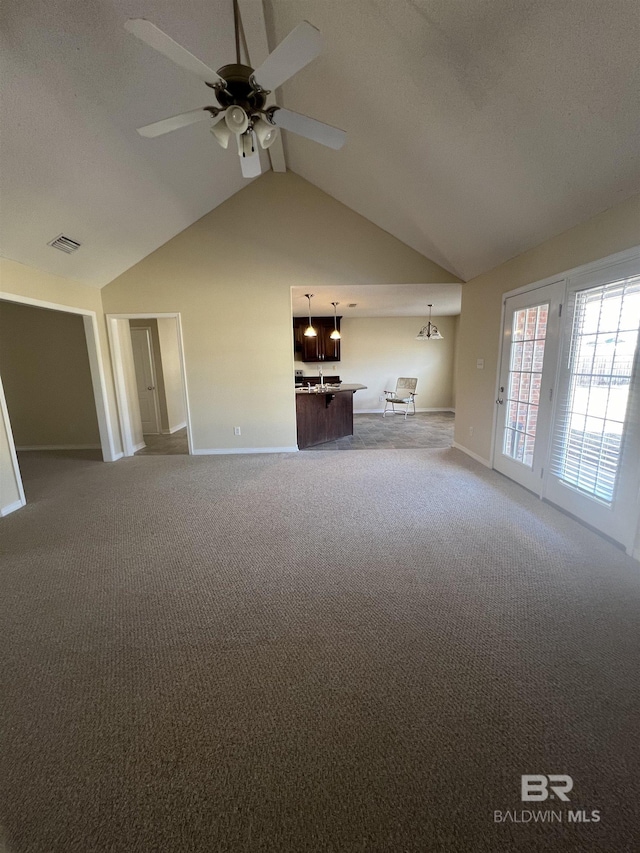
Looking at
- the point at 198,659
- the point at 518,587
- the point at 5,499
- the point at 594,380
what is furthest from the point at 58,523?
the point at 594,380

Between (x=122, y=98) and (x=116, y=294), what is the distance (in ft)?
8.87

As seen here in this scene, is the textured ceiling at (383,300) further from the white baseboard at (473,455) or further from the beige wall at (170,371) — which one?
the beige wall at (170,371)

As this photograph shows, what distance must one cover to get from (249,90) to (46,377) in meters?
5.51

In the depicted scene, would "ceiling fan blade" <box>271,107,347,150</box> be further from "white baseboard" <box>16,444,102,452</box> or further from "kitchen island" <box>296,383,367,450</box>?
"white baseboard" <box>16,444,102,452</box>

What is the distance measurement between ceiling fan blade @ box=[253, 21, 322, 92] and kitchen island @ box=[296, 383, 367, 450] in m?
3.97

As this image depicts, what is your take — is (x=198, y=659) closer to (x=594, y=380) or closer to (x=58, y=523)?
(x=58, y=523)

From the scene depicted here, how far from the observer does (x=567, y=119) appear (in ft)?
6.64

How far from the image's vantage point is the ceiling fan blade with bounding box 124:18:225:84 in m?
1.39

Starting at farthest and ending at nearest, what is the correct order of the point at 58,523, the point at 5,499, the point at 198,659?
the point at 5,499 < the point at 58,523 < the point at 198,659

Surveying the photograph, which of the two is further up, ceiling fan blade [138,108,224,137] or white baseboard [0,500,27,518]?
ceiling fan blade [138,108,224,137]

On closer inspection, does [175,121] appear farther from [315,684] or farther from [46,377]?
[46,377]

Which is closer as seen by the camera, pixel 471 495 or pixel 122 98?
pixel 122 98

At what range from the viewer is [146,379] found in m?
6.69

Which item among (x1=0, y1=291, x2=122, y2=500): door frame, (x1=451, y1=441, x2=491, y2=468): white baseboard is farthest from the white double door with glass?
(x1=0, y1=291, x2=122, y2=500): door frame
